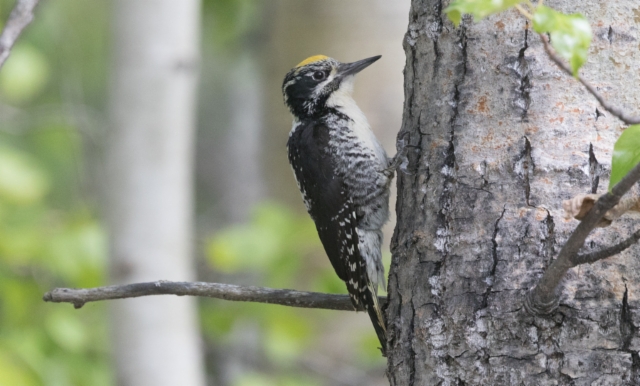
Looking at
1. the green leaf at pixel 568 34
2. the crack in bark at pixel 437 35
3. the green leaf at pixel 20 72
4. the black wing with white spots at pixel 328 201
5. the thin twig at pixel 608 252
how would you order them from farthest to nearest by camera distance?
the green leaf at pixel 20 72, the black wing with white spots at pixel 328 201, the crack in bark at pixel 437 35, the thin twig at pixel 608 252, the green leaf at pixel 568 34

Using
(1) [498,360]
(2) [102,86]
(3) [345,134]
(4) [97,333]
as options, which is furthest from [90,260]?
(2) [102,86]

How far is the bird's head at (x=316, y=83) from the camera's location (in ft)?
11.5

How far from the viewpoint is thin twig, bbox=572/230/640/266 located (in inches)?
47.5

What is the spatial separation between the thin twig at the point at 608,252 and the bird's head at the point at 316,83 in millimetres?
2303

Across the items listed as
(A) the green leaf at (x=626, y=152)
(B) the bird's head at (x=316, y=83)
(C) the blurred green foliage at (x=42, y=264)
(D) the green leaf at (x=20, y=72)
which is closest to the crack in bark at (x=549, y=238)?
(A) the green leaf at (x=626, y=152)

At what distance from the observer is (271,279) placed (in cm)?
485

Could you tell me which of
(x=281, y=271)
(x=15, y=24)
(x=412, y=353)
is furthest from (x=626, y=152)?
(x=281, y=271)

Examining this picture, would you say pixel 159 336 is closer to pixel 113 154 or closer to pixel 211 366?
pixel 113 154

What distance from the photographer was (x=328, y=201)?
3135 millimetres

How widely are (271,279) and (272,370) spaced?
2039 millimetres

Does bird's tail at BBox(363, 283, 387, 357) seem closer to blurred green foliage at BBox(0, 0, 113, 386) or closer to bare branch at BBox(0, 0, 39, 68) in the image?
bare branch at BBox(0, 0, 39, 68)

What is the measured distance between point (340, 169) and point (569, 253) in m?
2.03

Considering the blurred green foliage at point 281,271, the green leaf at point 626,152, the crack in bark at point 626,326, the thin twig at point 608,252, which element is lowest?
the blurred green foliage at point 281,271

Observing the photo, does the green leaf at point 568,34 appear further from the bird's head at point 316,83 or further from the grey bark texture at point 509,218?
the bird's head at point 316,83
